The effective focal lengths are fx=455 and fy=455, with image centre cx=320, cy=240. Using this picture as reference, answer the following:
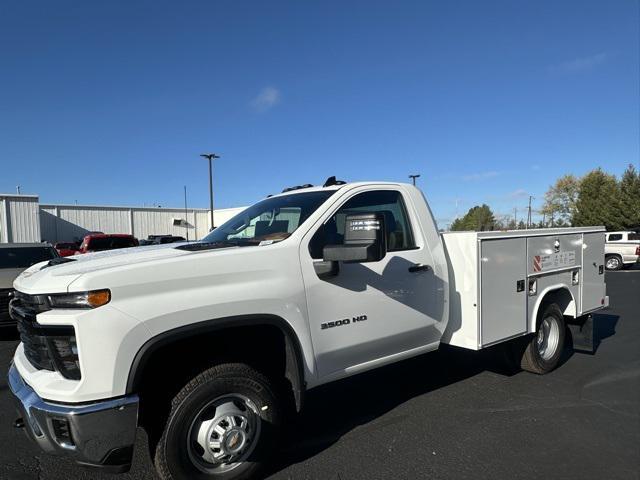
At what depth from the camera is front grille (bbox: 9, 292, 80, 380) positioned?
2490 millimetres

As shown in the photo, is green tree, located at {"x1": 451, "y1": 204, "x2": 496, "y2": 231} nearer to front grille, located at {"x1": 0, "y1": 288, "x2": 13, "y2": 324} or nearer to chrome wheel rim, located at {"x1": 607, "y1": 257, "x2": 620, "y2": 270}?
chrome wheel rim, located at {"x1": 607, "y1": 257, "x2": 620, "y2": 270}

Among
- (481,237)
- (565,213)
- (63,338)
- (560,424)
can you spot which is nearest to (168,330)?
(63,338)

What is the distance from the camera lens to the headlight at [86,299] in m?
2.44

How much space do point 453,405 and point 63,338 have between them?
3485 mm

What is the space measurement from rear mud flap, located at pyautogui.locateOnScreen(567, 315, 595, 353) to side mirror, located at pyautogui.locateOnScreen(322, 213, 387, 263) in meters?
4.02

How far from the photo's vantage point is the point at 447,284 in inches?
165

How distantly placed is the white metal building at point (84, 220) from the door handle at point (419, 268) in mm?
32050

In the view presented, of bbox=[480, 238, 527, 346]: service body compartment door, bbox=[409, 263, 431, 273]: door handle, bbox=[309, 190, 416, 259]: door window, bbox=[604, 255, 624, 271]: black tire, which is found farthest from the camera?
bbox=[604, 255, 624, 271]: black tire

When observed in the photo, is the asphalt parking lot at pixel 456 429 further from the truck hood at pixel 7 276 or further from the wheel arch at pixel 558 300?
the truck hood at pixel 7 276

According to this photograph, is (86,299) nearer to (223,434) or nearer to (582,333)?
(223,434)

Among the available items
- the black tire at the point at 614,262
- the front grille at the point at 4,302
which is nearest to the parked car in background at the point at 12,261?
the front grille at the point at 4,302

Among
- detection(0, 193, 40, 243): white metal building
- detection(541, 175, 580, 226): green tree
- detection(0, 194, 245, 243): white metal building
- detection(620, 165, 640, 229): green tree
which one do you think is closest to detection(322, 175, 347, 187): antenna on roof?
detection(0, 194, 245, 243): white metal building

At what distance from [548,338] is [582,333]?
25.3 inches

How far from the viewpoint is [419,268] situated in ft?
12.8
